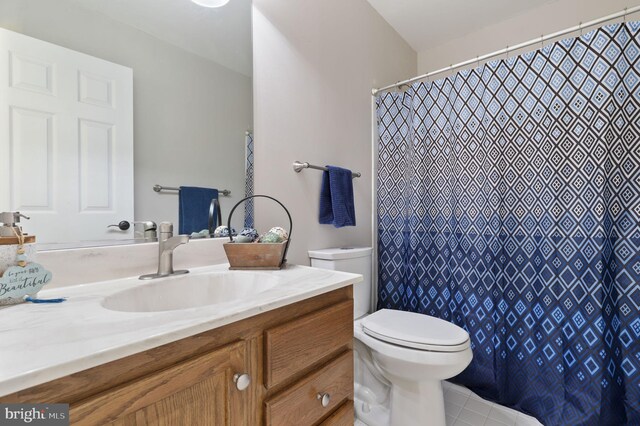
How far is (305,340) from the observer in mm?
725

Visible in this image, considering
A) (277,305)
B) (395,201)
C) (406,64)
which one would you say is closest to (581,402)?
(395,201)

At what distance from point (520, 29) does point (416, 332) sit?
87.8 inches

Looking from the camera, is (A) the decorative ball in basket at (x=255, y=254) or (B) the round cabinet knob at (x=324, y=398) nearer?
(B) the round cabinet knob at (x=324, y=398)

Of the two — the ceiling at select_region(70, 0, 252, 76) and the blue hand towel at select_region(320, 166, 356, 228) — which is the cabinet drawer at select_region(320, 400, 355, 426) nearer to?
the blue hand towel at select_region(320, 166, 356, 228)

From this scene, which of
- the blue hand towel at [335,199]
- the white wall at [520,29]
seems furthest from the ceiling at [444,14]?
the blue hand towel at [335,199]

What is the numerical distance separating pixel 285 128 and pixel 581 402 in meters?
1.81

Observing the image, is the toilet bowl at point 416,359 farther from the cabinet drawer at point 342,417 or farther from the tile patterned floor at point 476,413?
the cabinet drawer at point 342,417

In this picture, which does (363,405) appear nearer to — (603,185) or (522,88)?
(603,185)

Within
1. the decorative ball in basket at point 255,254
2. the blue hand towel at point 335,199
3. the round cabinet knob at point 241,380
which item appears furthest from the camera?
the blue hand towel at point 335,199

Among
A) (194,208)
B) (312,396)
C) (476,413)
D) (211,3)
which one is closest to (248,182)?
(194,208)

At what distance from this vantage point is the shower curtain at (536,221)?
1.27m

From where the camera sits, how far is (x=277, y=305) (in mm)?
659

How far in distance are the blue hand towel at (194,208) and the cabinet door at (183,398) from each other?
62 cm

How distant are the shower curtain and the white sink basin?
1.16m
